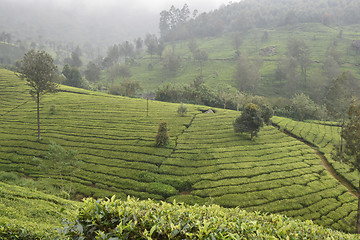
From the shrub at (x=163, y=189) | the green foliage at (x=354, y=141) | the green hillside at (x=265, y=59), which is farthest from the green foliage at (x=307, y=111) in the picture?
the shrub at (x=163, y=189)

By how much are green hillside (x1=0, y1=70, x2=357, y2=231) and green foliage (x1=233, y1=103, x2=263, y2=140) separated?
5.74ft

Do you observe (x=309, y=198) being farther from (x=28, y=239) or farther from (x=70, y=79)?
(x=70, y=79)

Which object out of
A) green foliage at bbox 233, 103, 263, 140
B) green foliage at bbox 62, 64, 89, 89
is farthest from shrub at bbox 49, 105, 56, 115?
green foliage at bbox 62, 64, 89, 89

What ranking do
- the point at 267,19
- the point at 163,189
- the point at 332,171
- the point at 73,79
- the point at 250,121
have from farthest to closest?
the point at 267,19 < the point at 73,79 < the point at 250,121 < the point at 332,171 < the point at 163,189

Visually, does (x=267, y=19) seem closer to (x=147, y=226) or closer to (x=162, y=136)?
(x=162, y=136)

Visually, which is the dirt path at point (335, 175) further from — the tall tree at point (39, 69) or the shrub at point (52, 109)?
the shrub at point (52, 109)

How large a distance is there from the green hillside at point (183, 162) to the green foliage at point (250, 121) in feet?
5.74

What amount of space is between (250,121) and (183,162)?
15515 millimetres

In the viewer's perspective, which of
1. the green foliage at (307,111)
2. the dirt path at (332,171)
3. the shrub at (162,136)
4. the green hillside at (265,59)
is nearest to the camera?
the dirt path at (332,171)

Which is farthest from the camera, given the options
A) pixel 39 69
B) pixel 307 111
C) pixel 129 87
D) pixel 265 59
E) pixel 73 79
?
pixel 265 59

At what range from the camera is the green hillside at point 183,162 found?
78.0 feet

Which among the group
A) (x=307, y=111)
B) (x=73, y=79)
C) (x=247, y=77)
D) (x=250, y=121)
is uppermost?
(x=247, y=77)

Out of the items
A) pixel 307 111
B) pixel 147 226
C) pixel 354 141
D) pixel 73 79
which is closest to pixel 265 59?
pixel 307 111

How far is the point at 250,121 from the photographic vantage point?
120ft
